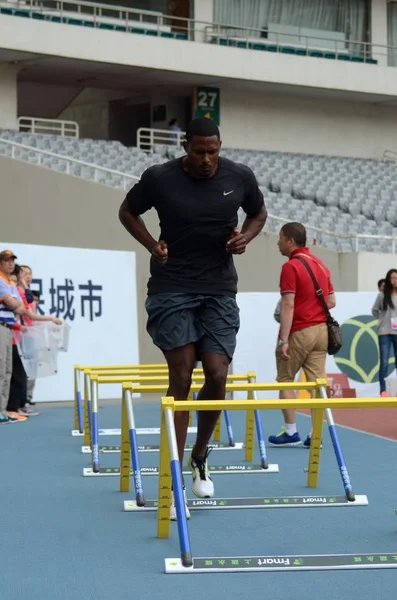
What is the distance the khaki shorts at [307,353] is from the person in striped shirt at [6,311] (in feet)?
11.3

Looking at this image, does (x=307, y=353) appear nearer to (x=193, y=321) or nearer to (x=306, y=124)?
(x=193, y=321)

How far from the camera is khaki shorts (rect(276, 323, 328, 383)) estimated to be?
1080 centimetres

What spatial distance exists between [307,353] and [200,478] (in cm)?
398

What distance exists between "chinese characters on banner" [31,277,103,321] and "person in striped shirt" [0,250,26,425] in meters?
3.61

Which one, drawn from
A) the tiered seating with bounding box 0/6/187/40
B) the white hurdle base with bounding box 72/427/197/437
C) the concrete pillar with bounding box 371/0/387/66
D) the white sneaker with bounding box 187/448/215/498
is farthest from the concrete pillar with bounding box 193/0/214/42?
the white sneaker with bounding box 187/448/215/498

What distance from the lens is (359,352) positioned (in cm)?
1775

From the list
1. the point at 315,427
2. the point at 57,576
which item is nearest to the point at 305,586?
the point at 57,576

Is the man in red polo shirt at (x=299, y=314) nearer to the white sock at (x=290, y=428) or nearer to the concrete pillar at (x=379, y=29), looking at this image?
the white sock at (x=290, y=428)

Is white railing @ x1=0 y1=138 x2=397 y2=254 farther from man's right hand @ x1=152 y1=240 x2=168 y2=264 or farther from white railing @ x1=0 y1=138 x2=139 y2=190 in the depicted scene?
man's right hand @ x1=152 y1=240 x2=168 y2=264

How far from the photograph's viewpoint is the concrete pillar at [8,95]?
1293 inches

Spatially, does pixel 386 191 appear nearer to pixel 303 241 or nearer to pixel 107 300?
pixel 107 300

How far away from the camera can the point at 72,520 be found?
6852 millimetres

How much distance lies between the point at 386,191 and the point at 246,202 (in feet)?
84.5

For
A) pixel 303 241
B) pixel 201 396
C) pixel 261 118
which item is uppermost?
pixel 261 118
